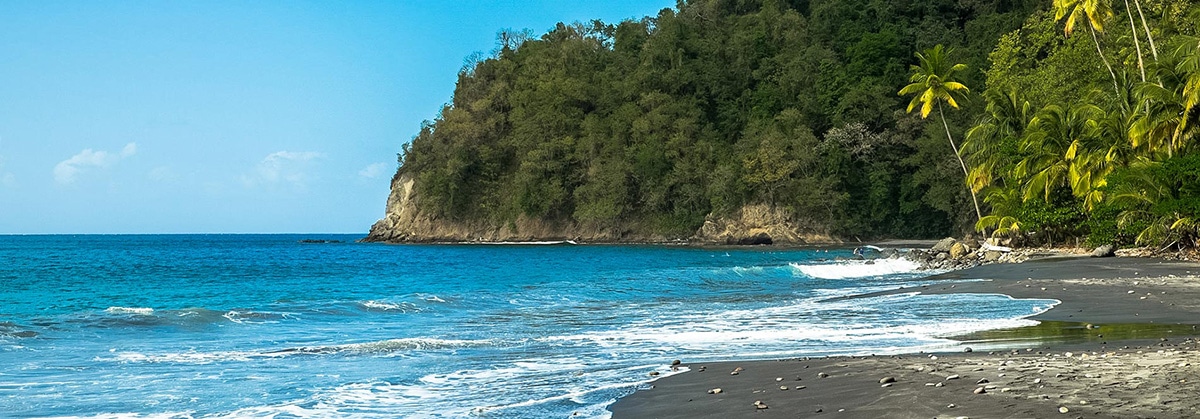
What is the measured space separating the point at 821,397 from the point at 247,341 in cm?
1000

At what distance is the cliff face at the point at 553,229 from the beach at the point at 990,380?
182 ft

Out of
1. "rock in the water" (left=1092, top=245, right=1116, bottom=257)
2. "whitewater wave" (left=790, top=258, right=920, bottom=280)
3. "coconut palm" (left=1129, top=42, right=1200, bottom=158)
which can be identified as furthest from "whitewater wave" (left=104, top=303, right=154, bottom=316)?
"rock in the water" (left=1092, top=245, right=1116, bottom=257)

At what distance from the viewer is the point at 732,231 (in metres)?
70.2

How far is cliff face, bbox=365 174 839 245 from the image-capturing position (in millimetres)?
68188

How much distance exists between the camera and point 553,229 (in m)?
86.9

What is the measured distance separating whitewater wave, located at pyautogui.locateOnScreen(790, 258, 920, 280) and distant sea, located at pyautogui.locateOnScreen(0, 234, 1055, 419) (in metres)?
3.63

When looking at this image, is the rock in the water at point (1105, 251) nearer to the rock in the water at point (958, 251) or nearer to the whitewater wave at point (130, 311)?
the rock in the water at point (958, 251)

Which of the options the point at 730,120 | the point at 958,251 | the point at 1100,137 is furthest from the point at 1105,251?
the point at 730,120

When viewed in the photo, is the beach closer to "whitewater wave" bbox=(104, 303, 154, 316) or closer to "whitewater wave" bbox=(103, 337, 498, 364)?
"whitewater wave" bbox=(103, 337, 498, 364)

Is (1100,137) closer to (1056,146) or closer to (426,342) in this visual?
(1056,146)

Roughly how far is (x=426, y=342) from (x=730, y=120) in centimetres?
6615

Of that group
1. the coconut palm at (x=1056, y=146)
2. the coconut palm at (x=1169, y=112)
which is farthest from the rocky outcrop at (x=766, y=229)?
the coconut palm at (x=1169, y=112)

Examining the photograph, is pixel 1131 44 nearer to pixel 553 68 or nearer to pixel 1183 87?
pixel 1183 87

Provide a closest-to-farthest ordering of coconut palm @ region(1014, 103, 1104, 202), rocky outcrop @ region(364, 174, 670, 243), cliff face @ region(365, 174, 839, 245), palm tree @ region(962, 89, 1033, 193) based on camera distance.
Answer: coconut palm @ region(1014, 103, 1104, 202), palm tree @ region(962, 89, 1033, 193), cliff face @ region(365, 174, 839, 245), rocky outcrop @ region(364, 174, 670, 243)
